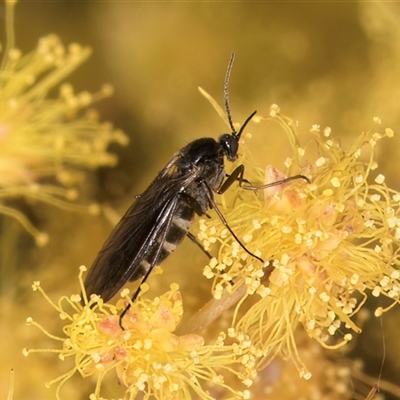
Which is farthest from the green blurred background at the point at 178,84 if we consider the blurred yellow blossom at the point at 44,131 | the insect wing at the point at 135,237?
the insect wing at the point at 135,237

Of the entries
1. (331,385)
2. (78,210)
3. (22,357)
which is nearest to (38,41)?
(78,210)

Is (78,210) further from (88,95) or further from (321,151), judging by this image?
(321,151)

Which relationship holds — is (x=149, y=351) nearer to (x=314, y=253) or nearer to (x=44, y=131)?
(x=314, y=253)

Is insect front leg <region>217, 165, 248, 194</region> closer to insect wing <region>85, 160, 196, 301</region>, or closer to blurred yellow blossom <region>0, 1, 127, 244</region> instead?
insect wing <region>85, 160, 196, 301</region>

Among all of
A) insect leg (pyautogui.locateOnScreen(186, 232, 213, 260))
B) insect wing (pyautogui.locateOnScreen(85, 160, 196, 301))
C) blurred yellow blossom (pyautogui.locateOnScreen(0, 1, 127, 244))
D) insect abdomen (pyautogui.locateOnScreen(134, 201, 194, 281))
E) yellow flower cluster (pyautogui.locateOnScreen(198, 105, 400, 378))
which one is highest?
blurred yellow blossom (pyautogui.locateOnScreen(0, 1, 127, 244))

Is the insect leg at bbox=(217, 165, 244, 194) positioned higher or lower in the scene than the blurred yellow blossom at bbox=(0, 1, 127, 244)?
lower

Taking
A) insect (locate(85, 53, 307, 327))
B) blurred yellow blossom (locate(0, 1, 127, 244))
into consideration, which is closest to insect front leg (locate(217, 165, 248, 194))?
insect (locate(85, 53, 307, 327))

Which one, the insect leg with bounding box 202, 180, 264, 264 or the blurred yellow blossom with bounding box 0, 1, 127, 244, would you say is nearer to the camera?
the insect leg with bounding box 202, 180, 264, 264
